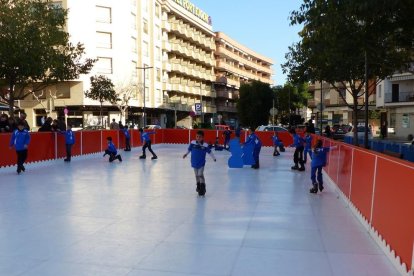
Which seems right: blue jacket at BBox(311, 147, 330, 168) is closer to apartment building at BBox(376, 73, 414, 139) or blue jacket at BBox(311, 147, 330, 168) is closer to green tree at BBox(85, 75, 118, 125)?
green tree at BBox(85, 75, 118, 125)

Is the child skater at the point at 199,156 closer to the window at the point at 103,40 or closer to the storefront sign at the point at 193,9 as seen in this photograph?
the window at the point at 103,40

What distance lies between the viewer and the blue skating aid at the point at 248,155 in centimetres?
1699

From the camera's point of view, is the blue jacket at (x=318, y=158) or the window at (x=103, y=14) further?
the window at (x=103, y=14)

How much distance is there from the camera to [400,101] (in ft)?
161

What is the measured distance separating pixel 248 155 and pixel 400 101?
3787 cm

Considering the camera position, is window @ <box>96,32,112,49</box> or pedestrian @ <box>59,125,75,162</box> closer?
pedestrian @ <box>59,125,75,162</box>

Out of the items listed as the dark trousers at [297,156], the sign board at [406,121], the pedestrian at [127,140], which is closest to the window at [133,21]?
the pedestrian at [127,140]

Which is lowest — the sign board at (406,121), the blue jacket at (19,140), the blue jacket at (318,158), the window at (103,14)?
the blue jacket at (318,158)

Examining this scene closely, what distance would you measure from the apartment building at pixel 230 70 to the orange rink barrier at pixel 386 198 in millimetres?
71742

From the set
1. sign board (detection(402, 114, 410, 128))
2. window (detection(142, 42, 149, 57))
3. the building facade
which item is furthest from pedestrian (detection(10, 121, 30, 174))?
sign board (detection(402, 114, 410, 128))

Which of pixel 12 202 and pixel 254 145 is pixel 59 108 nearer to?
pixel 254 145

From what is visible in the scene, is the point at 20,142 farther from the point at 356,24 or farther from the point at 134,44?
the point at 134,44

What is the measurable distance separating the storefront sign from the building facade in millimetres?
160

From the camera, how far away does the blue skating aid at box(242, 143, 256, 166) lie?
1699 cm
